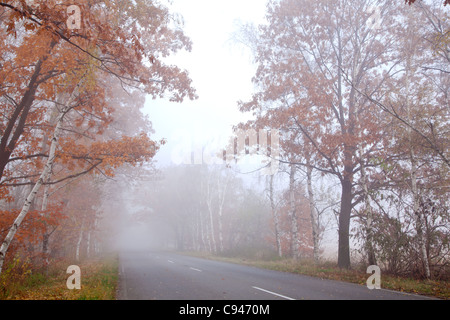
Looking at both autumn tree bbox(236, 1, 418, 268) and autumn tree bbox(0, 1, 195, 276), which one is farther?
autumn tree bbox(236, 1, 418, 268)

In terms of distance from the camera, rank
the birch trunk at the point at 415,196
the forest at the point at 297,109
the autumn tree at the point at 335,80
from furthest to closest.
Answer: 1. the autumn tree at the point at 335,80
2. the birch trunk at the point at 415,196
3. the forest at the point at 297,109

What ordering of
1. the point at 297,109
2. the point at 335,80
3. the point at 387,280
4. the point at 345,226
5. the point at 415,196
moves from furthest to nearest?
the point at 335,80
the point at 345,226
the point at 297,109
the point at 415,196
the point at 387,280

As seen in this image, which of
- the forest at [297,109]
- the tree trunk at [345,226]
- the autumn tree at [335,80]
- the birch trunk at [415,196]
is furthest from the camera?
the tree trunk at [345,226]

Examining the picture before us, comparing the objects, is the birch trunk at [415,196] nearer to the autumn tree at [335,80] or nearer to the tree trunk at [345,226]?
the autumn tree at [335,80]

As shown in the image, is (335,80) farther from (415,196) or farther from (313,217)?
(313,217)

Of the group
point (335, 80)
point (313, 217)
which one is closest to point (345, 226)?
point (313, 217)

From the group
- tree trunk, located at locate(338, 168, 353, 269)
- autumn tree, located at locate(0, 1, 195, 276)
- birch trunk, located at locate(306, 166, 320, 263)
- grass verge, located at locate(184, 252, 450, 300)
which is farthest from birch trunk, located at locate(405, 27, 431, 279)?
autumn tree, located at locate(0, 1, 195, 276)

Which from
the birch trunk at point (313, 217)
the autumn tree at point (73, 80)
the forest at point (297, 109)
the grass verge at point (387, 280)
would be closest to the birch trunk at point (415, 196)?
the forest at point (297, 109)

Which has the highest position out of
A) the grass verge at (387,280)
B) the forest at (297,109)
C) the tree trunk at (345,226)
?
the forest at (297,109)

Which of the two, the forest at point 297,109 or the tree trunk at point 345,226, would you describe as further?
the tree trunk at point 345,226

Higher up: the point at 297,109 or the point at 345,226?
the point at 297,109

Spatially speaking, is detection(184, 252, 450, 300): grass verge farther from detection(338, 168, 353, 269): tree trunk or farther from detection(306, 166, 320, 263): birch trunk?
detection(306, 166, 320, 263): birch trunk

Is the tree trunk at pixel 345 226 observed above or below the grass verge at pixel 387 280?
above

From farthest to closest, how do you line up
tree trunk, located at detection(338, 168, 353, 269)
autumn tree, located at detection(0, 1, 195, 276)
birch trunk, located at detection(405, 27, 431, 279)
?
tree trunk, located at detection(338, 168, 353, 269) < birch trunk, located at detection(405, 27, 431, 279) < autumn tree, located at detection(0, 1, 195, 276)
